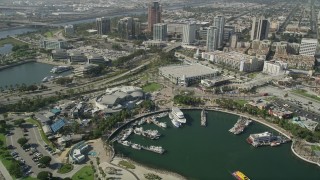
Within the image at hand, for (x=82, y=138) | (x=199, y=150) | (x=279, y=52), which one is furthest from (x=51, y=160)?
(x=279, y=52)

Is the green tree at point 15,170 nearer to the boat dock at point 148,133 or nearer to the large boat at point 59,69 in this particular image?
the boat dock at point 148,133

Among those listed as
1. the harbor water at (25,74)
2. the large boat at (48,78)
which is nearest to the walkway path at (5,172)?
the large boat at (48,78)

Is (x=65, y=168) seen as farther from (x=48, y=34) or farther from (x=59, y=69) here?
(x=48, y=34)

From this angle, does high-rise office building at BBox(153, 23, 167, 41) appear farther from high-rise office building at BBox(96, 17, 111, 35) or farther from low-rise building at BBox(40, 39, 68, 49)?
low-rise building at BBox(40, 39, 68, 49)

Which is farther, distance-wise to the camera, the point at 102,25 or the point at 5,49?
the point at 102,25

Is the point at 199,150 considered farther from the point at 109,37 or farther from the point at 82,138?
the point at 109,37

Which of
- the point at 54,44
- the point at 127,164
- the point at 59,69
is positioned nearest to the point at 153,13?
the point at 54,44
